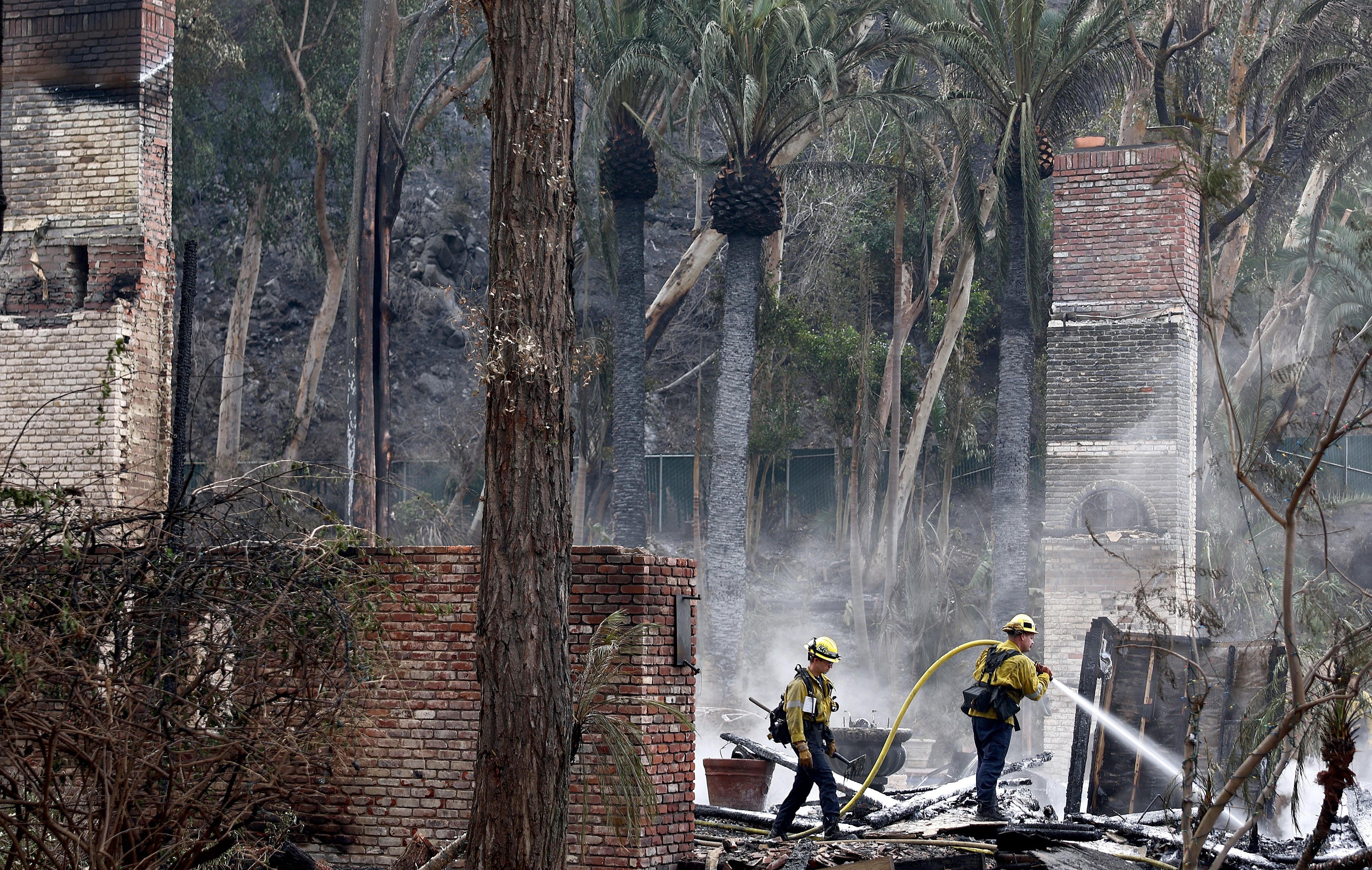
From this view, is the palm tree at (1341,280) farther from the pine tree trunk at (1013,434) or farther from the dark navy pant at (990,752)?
the dark navy pant at (990,752)

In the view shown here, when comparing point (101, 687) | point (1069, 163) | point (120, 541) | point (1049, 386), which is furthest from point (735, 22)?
point (101, 687)

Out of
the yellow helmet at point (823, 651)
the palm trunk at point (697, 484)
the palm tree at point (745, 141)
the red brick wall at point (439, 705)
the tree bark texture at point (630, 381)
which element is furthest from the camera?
the palm trunk at point (697, 484)

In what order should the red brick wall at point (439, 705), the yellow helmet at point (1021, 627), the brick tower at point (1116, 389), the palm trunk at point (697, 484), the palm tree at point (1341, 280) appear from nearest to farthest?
1. the red brick wall at point (439, 705)
2. the yellow helmet at point (1021, 627)
3. the brick tower at point (1116, 389)
4. the palm trunk at point (697, 484)
5. the palm tree at point (1341, 280)

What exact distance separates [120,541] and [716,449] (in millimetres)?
14819

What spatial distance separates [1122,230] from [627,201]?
8628mm

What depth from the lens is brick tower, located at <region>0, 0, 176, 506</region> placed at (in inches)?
624

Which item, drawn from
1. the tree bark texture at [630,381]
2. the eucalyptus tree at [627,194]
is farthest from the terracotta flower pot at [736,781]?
the tree bark texture at [630,381]

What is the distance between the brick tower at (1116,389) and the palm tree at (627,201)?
7.39 m

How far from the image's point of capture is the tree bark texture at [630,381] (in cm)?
2286

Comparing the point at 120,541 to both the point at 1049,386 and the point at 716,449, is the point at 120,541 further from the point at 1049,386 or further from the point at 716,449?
the point at 716,449

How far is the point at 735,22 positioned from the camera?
67.2ft

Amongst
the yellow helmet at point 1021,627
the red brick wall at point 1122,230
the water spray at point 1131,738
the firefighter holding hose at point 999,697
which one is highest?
the red brick wall at point 1122,230

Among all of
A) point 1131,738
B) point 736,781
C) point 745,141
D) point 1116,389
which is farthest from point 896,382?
point 736,781

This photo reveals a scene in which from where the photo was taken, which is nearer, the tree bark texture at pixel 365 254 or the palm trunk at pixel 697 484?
the tree bark texture at pixel 365 254
